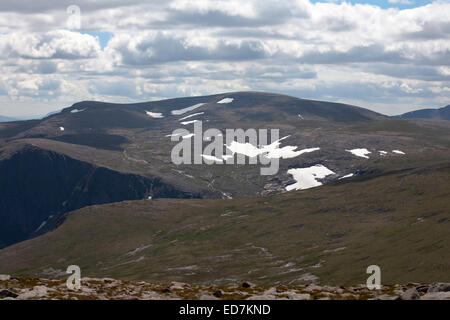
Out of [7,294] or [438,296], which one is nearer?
[438,296]

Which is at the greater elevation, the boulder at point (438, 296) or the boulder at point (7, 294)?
the boulder at point (438, 296)

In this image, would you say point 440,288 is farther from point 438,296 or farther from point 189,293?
point 189,293

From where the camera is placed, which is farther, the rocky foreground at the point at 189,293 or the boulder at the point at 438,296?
the rocky foreground at the point at 189,293

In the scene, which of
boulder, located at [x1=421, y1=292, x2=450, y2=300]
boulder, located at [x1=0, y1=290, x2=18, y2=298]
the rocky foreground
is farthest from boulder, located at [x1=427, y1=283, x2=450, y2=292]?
boulder, located at [x1=0, y1=290, x2=18, y2=298]

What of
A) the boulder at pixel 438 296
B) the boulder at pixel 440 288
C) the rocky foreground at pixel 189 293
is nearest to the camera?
the boulder at pixel 438 296

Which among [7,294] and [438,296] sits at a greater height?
[438,296]

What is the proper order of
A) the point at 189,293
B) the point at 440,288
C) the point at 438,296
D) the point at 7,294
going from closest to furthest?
the point at 438,296 → the point at 440,288 → the point at 7,294 → the point at 189,293

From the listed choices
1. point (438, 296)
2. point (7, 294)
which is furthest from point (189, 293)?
point (438, 296)

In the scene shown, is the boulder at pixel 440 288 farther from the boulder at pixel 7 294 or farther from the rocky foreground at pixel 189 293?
the boulder at pixel 7 294

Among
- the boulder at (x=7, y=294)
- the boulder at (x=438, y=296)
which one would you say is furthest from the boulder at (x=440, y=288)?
the boulder at (x=7, y=294)

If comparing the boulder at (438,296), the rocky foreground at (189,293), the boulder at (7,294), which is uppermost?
the boulder at (438,296)

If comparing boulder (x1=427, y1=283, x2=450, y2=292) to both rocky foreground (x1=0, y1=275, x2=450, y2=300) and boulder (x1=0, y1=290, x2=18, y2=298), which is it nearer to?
rocky foreground (x1=0, y1=275, x2=450, y2=300)

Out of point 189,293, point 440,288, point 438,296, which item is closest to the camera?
point 438,296
